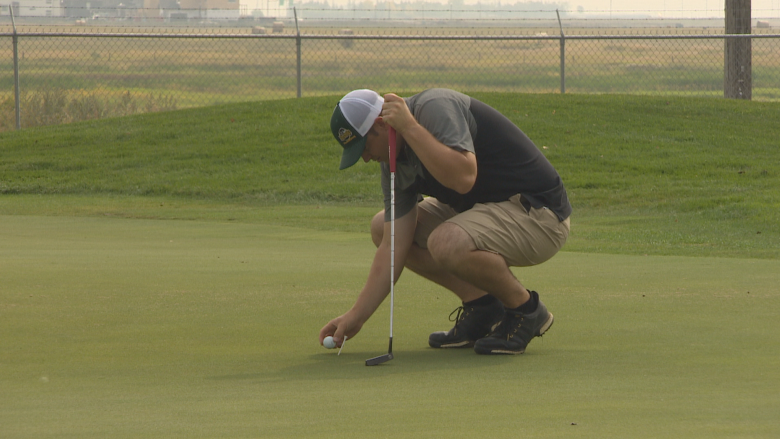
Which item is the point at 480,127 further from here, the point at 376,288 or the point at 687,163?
the point at 687,163

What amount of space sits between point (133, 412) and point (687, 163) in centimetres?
1277

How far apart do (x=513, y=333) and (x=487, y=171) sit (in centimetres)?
71

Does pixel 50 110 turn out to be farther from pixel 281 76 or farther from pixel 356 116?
pixel 356 116

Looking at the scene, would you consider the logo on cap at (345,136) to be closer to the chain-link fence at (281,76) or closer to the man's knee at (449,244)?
the man's knee at (449,244)

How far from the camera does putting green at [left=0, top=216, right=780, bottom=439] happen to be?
10.5ft

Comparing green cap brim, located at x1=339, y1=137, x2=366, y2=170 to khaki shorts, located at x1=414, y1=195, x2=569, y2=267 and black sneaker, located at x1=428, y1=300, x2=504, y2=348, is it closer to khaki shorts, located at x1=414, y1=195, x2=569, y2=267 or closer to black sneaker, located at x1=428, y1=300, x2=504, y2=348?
khaki shorts, located at x1=414, y1=195, x2=569, y2=267

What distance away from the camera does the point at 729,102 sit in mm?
19250

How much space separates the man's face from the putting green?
83 cm

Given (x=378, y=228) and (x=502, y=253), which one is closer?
(x=502, y=253)

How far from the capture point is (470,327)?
4.77 meters

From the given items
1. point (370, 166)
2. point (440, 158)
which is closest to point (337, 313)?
point (440, 158)

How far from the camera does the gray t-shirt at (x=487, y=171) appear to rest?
452 cm

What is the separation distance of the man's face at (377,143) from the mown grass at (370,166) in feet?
16.6

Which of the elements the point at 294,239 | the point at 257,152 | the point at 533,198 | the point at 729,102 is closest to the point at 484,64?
the point at 729,102
